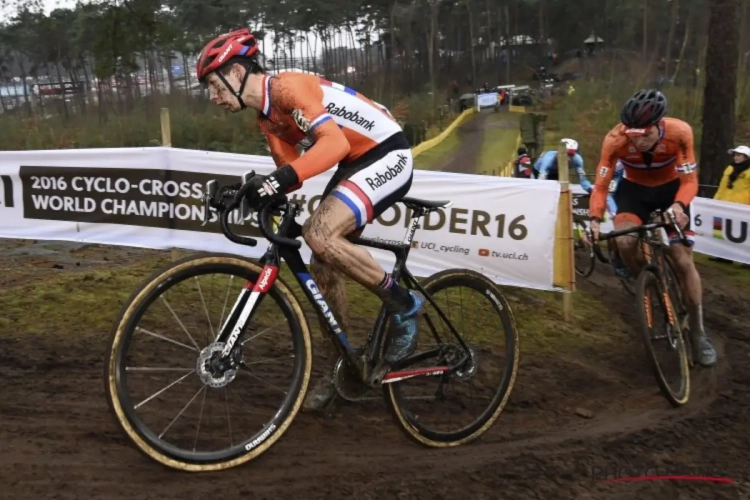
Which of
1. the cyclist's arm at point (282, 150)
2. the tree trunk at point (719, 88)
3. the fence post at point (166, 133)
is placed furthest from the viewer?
the tree trunk at point (719, 88)

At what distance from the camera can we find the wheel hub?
10.7 feet

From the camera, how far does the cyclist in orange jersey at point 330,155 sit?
3332 millimetres

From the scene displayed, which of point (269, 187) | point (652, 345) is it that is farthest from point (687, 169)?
point (269, 187)

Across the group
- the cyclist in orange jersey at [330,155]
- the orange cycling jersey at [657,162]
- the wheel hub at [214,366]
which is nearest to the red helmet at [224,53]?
the cyclist in orange jersey at [330,155]

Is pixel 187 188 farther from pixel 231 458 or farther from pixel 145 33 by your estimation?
pixel 145 33

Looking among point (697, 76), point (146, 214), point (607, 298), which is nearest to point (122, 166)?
point (146, 214)

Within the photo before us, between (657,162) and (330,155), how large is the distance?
342cm

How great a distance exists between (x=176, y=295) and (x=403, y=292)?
115 cm

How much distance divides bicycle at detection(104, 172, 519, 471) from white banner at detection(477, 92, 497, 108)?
47.9m

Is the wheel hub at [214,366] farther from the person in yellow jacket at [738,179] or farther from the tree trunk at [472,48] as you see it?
the tree trunk at [472,48]

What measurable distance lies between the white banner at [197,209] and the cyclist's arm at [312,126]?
3031 mm

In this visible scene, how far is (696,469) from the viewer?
3812 millimetres

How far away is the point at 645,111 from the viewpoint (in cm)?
516

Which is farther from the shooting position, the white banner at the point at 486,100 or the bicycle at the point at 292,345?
the white banner at the point at 486,100
